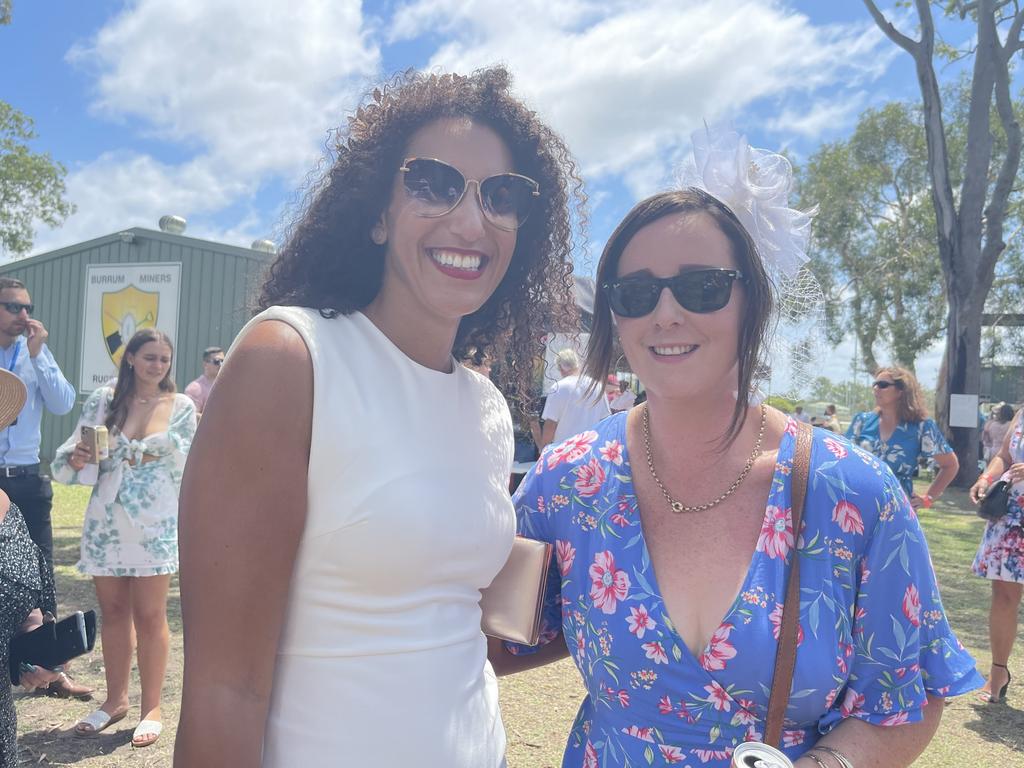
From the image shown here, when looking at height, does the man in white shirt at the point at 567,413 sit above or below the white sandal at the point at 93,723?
above

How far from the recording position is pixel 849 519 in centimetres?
144

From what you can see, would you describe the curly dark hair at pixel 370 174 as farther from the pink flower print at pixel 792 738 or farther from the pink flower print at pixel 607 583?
the pink flower print at pixel 792 738

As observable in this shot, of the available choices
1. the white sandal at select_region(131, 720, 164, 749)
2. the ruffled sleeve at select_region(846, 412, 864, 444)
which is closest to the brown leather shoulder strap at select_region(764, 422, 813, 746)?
the white sandal at select_region(131, 720, 164, 749)

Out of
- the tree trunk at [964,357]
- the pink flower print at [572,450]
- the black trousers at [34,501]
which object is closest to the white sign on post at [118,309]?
the black trousers at [34,501]

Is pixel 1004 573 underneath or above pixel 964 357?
underneath

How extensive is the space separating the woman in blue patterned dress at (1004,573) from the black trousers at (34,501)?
226 inches

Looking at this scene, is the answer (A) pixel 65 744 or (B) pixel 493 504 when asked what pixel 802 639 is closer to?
(B) pixel 493 504

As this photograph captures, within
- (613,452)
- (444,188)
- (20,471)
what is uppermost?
(444,188)

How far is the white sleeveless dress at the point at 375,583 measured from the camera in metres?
1.20

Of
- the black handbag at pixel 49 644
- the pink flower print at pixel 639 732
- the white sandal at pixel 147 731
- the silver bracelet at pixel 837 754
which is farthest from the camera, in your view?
the white sandal at pixel 147 731

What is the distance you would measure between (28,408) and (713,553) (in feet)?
16.8

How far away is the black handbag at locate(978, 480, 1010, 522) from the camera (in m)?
4.67

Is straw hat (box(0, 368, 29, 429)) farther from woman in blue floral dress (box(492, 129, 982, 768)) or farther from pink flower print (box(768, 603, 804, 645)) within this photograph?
pink flower print (box(768, 603, 804, 645))

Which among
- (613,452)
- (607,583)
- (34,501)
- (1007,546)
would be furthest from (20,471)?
(1007,546)
